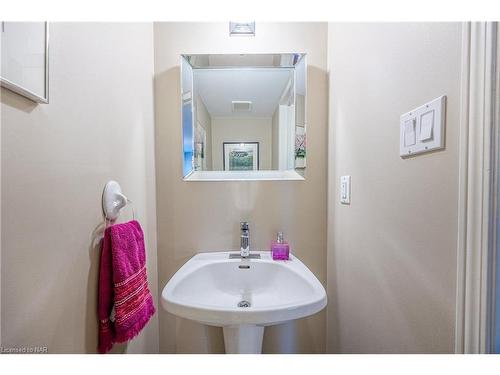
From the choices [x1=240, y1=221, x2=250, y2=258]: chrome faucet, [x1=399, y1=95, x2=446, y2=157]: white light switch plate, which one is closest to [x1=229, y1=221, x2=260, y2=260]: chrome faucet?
[x1=240, y1=221, x2=250, y2=258]: chrome faucet

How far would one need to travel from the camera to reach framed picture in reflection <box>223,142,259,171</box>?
113 cm

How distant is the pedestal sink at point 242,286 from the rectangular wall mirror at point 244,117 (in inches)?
15.2

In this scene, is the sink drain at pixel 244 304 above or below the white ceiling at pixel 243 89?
below

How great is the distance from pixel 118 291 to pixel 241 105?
35.7 inches

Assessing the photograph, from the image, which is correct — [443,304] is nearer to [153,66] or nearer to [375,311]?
[375,311]

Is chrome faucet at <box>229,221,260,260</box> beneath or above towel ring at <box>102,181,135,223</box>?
beneath

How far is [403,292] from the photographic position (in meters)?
0.64

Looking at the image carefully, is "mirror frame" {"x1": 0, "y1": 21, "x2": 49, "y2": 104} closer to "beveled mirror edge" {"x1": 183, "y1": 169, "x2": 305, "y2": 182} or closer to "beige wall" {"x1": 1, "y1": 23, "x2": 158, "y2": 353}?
"beige wall" {"x1": 1, "y1": 23, "x2": 158, "y2": 353}

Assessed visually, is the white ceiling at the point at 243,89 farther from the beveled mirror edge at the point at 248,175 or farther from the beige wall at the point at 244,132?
the beveled mirror edge at the point at 248,175

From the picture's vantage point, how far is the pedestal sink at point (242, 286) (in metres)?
0.85

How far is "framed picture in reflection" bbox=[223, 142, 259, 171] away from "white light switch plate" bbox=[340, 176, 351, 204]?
15.3 inches

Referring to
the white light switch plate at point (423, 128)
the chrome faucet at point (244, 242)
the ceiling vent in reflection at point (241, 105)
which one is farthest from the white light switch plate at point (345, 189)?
the ceiling vent in reflection at point (241, 105)
